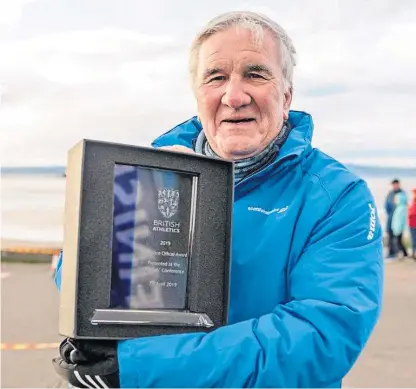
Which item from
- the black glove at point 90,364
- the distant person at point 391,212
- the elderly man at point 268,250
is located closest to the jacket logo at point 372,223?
the elderly man at point 268,250

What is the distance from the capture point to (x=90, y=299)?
1312mm

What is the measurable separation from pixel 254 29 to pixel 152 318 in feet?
2.06

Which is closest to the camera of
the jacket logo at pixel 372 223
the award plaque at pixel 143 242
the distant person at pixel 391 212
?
the award plaque at pixel 143 242

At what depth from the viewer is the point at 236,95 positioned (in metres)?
1.55

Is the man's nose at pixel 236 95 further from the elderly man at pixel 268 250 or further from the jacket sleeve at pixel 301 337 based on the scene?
the jacket sleeve at pixel 301 337

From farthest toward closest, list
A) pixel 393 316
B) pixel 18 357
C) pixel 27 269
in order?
pixel 27 269
pixel 393 316
pixel 18 357

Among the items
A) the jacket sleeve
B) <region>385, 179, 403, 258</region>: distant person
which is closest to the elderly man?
the jacket sleeve

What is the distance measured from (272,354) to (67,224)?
442 mm

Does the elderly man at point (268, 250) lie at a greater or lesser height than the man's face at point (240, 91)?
lesser

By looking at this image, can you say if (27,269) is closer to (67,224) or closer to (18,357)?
(18,357)

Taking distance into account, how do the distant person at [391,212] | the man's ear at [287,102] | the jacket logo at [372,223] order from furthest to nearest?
the distant person at [391,212], the man's ear at [287,102], the jacket logo at [372,223]

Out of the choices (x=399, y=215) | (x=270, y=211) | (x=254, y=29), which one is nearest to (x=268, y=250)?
(x=270, y=211)

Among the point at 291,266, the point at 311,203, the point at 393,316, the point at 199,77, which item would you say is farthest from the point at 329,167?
the point at 393,316

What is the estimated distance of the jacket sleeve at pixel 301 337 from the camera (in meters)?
1.33
